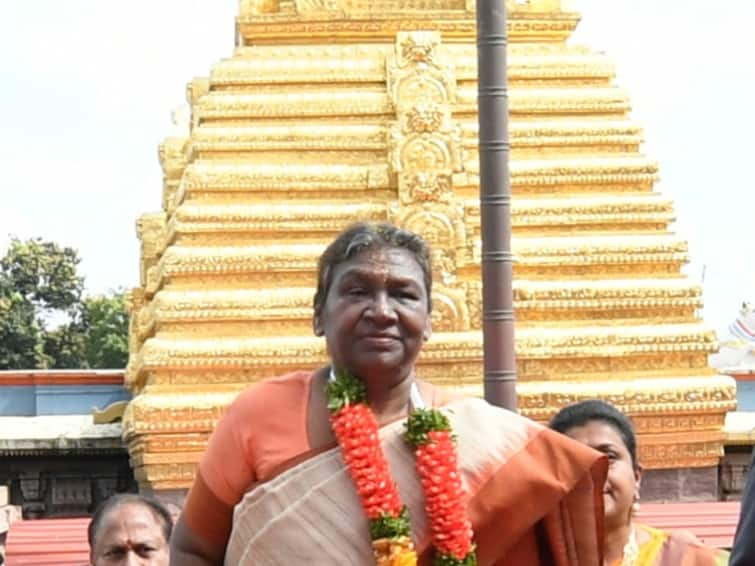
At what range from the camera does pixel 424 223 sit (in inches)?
587

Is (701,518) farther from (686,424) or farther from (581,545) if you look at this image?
(581,545)

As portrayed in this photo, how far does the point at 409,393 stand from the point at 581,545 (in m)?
0.50

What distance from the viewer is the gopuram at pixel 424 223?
1476cm

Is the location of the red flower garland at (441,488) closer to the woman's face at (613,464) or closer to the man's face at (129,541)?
the woman's face at (613,464)

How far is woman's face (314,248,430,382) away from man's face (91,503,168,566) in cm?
152

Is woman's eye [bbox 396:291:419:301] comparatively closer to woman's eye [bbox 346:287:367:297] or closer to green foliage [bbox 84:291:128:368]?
woman's eye [bbox 346:287:367:297]

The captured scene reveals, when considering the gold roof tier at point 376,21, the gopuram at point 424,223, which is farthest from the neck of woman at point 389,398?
the gold roof tier at point 376,21

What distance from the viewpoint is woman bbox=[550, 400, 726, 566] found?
17.7 feet

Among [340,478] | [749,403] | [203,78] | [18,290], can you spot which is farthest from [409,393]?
[18,290]

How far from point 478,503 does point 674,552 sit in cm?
136

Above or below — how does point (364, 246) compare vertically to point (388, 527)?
above

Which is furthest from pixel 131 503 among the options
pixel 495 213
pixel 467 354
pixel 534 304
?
pixel 534 304

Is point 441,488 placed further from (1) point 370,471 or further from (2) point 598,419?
(2) point 598,419

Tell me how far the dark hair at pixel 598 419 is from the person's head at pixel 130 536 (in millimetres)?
1173
